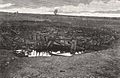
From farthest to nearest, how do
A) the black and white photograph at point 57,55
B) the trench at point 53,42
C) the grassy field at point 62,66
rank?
1. the trench at point 53,42
2. the black and white photograph at point 57,55
3. the grassy field at point 62,66

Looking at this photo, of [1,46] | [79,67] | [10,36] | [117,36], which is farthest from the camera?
[117,36]

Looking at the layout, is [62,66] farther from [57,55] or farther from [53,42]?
[53,42]

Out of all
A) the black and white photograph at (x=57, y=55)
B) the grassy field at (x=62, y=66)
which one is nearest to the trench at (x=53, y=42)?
the black and white photograph at (x=57, y=55)

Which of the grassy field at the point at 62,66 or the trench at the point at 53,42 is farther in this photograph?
the trench at the point at 53,42

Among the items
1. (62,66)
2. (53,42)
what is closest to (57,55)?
(62,66)

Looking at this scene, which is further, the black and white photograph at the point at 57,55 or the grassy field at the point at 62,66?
the black and white photograph at the point at 57,55

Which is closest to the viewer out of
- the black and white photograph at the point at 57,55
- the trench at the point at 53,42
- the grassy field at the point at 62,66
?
the grassy field at the point at 62,66

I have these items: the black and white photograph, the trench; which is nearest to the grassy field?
the black and white photograph

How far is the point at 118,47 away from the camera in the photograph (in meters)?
27.5

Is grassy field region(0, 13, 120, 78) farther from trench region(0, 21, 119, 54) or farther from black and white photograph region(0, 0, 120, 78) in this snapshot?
trench region(0, 21, 119, 54)

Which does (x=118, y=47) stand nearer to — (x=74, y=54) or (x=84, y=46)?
(x=84, y=46)


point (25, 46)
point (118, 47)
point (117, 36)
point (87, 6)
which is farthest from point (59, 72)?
point (87, 6)

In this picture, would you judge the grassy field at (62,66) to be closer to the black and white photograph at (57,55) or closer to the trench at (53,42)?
the black and white photograph at (57,55)

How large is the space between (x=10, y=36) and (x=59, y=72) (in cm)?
1484
